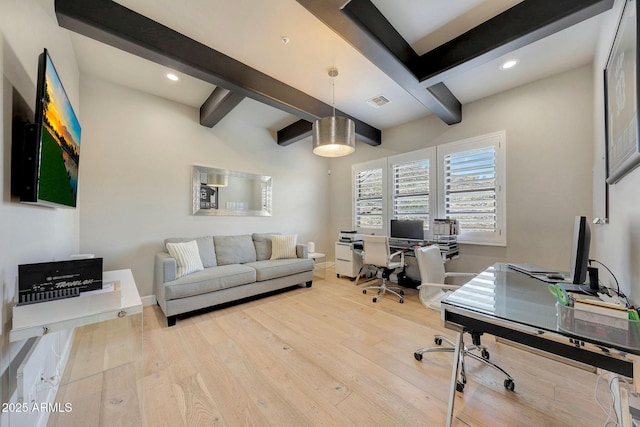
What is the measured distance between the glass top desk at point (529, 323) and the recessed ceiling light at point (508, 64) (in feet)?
7.84

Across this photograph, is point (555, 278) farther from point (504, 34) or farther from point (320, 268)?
Result: point (320, 268)

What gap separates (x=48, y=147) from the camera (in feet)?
4.37

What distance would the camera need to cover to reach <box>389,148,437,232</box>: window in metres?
3.87

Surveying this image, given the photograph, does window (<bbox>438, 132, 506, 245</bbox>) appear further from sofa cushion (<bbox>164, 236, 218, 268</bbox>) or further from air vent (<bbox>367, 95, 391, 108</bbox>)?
sofa cushion (<bbox>164, 236, 218, 268</bbox>)

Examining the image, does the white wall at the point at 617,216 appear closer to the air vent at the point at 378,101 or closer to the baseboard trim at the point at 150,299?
the air vent at the point at 378,101

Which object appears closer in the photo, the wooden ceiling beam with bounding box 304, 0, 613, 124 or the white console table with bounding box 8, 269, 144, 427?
the white console table with bounding box 8, 269, 144, 427

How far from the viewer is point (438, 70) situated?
2.36 meters

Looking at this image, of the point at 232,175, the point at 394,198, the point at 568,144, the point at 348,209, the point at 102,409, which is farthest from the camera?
the point at 348,209

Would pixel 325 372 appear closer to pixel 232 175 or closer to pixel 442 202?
pixel 442 202

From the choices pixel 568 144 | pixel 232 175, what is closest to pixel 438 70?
pixel 568 144

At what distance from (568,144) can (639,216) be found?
2120mm

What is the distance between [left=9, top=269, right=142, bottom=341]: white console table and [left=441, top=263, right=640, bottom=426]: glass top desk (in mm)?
1676

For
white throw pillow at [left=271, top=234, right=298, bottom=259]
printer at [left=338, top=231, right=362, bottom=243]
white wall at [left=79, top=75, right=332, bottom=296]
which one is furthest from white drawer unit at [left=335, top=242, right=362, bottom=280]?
white wall at [left=79, top=75, right=332, bottom=296]

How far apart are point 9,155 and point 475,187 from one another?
14.2 feet
